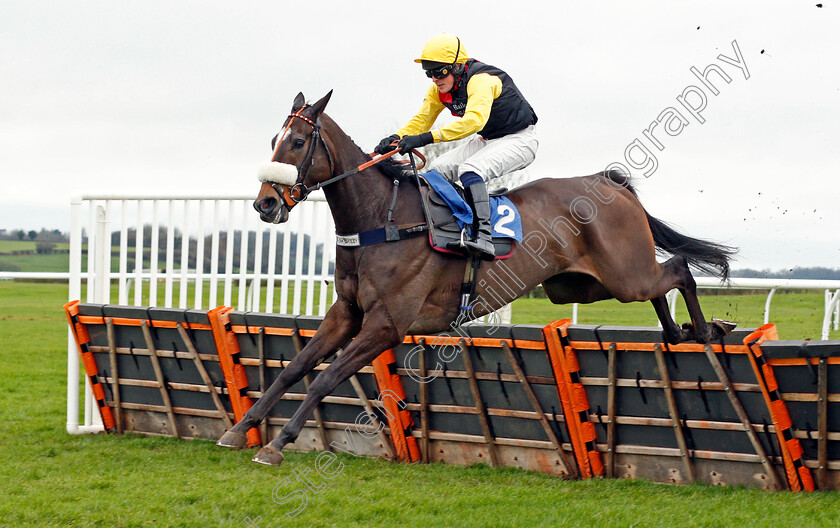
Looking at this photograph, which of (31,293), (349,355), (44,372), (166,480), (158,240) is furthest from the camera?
(31,293)

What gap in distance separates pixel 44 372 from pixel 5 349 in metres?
2.29

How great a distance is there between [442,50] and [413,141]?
1.87 feet

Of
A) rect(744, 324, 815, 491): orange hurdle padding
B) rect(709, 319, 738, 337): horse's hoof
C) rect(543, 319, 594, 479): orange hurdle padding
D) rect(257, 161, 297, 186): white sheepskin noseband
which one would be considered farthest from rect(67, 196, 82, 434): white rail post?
rect(744, 324, 815, 491): orange hurdle padding

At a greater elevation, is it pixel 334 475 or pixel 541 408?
pixel 541 408

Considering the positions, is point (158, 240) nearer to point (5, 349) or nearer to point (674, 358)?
point (674, 358)

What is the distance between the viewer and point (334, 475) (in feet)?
17.1

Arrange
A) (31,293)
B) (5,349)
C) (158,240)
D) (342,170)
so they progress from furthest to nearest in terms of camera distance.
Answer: (31,293) < (5,349) < (158,240) < (342,170)

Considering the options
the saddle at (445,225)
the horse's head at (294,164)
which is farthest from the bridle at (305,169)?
the saddle at (445,225)

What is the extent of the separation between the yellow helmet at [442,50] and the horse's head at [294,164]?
0.66 m

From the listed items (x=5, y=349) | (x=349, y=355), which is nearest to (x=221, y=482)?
(x=349, y=355)

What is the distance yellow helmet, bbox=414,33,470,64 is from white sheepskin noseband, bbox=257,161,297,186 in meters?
1.13

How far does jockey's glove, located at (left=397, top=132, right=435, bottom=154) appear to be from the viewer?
4.35 meters

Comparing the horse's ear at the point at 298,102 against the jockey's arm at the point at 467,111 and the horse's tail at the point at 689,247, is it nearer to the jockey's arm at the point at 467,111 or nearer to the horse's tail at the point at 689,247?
the jockey's arm at the point at 467,111

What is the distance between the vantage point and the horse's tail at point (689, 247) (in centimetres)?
547
